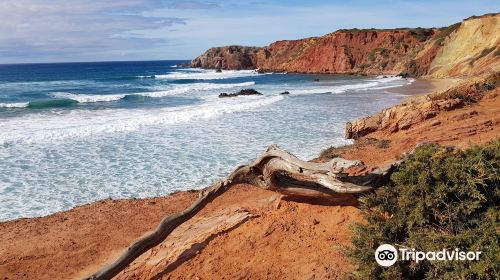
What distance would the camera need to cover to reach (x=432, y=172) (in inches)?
223

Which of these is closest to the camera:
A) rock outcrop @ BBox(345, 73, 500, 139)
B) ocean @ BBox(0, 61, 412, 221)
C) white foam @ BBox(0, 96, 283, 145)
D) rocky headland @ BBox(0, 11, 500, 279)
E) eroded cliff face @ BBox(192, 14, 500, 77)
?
rocky headland @ BBox(0, 11, 500, 279)

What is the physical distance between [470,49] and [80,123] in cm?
4255

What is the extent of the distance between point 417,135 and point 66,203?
10172 millimetres

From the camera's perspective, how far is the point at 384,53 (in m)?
78.3

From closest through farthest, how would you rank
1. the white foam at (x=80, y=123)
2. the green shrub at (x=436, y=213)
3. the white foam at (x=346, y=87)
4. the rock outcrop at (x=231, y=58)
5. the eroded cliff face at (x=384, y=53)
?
the green shrub at (x=436, y=213) → the white foam at (x=80, y=123) → the white foam at (x=346, y=87) → the eroded cliff face at (x=384, y=53) → the rock outcrop at (x=231, y=58)

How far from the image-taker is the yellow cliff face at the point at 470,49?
46.4 meters

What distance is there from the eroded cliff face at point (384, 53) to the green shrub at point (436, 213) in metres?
30.0

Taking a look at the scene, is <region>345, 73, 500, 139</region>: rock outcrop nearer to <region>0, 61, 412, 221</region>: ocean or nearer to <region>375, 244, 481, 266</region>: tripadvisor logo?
<region>0, 61, 412, 221</region>: ocean

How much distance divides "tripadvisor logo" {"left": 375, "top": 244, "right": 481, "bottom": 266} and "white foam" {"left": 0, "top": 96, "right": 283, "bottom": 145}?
16956 mm

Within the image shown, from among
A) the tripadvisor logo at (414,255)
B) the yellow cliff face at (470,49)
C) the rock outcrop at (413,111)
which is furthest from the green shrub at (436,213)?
the yellow cliff face at (470,49)

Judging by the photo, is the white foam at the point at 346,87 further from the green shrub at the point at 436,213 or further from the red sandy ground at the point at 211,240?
the green shrub at the point at 436,213

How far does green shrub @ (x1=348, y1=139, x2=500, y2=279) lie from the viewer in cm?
515

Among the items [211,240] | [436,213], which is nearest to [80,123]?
[211,240]

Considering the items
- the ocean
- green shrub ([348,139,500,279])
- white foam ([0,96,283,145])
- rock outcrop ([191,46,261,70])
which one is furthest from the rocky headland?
rock outcrop ([191,46,261,70])
